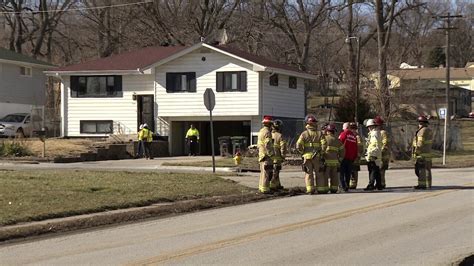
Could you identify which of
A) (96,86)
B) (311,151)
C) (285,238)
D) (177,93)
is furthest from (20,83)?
(285,238)

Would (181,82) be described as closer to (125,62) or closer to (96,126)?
(125,62)

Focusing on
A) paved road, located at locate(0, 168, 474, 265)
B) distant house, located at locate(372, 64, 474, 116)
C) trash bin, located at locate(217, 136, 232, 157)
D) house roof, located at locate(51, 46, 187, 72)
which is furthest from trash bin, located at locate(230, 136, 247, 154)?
distant house, located at locate(372, 64, 474, 116)

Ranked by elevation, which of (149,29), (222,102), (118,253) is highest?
(149,29)

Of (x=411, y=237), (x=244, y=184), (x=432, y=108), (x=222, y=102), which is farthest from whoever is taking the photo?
(x=432, y=108)

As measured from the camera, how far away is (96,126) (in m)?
40.9

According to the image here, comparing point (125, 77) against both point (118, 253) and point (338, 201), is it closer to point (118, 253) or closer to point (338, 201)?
point (338, 201)

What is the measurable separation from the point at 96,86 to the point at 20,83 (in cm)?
963

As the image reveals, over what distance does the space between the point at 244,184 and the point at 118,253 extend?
11.4 metres

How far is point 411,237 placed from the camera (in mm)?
11406

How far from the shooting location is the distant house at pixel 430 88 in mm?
67188

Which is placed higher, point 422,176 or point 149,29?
point 149,29

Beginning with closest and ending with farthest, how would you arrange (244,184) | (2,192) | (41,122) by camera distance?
(2,192) → (244,184) → (41,122)

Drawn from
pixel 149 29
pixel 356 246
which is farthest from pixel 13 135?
pixel 356 246

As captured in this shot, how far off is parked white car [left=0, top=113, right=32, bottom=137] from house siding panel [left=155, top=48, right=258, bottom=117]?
7491 millimetres
